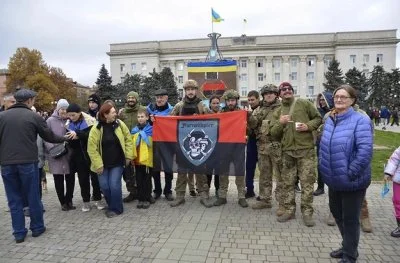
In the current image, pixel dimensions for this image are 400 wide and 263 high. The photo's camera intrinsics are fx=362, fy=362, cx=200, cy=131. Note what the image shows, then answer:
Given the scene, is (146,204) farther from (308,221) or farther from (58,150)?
(308,221)

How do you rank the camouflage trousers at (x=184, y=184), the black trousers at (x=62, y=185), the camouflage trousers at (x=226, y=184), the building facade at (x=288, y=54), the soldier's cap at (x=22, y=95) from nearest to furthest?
1. the soldier's cap at (x=22, y=95)
2. the black trousers at (x=62, y=185)
3. the camouflage trousers at (x=226, y=184)
4. the camouflage trousers at (x=184, y=184)
5. the building facade at (x=288, y=54)

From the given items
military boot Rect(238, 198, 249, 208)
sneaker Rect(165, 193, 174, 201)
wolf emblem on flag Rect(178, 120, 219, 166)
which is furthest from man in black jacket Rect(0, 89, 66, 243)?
military boot Rect(238, 198, 249, 208)

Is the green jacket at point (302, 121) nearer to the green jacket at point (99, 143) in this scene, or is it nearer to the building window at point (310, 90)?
the green jacket at point (99, 143)

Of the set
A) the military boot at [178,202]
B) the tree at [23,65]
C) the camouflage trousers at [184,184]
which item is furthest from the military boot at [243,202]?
the tree at [23,65]

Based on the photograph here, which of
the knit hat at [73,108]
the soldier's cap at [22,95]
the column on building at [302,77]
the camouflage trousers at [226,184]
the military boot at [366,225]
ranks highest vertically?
the column on building at [302,77]

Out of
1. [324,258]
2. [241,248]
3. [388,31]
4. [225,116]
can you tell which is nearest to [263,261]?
[241,248]

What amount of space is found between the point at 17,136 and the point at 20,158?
1.05 feet

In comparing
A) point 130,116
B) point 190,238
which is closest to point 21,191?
point 130,116

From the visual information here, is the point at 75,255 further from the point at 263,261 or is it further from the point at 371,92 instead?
the point at 371,92

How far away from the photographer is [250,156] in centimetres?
733

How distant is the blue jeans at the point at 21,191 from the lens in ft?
17.3

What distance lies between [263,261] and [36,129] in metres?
3.74

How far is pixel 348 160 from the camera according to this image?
3.99m

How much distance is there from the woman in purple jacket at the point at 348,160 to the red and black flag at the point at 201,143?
2442 millimetres
